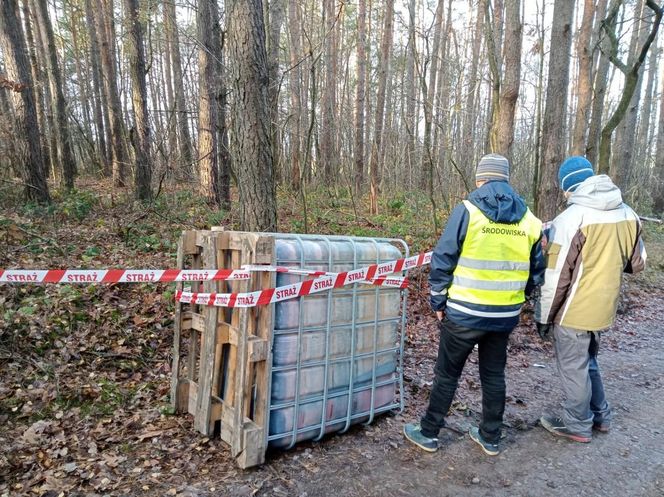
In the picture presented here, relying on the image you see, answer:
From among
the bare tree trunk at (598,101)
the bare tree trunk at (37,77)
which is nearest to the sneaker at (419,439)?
the bare tree trunk at (598,101)

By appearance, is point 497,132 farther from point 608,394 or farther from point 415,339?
point 608,394

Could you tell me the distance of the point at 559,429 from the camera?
372cm

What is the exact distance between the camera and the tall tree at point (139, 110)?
9492 millimetres

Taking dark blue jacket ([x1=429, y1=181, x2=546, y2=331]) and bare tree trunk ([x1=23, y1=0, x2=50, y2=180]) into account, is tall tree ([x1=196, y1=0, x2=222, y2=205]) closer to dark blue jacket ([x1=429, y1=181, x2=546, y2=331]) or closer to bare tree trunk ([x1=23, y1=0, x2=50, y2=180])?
bare tree trunk ([x1=23, y1=0, x2=50, y2=180])

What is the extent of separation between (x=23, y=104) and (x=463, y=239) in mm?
9294

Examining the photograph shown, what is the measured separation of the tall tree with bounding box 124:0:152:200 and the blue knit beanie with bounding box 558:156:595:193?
8.52 metres

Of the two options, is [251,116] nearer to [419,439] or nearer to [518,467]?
[419,439]

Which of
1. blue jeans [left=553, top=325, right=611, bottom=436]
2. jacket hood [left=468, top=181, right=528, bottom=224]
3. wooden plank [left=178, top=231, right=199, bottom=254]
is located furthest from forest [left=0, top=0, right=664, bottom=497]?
jacket hood [left=468, top=181, right=528, bottom=224]

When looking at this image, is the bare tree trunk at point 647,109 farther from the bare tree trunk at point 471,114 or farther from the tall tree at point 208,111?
the tall tree at point 208,111

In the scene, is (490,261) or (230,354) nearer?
(490,261)

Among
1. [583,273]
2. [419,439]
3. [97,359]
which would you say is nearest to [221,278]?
[419,439]

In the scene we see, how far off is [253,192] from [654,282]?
31.2 ft

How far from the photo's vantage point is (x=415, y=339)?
5.95 metres

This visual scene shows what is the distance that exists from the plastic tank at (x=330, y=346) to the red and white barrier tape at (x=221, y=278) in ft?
0.23
